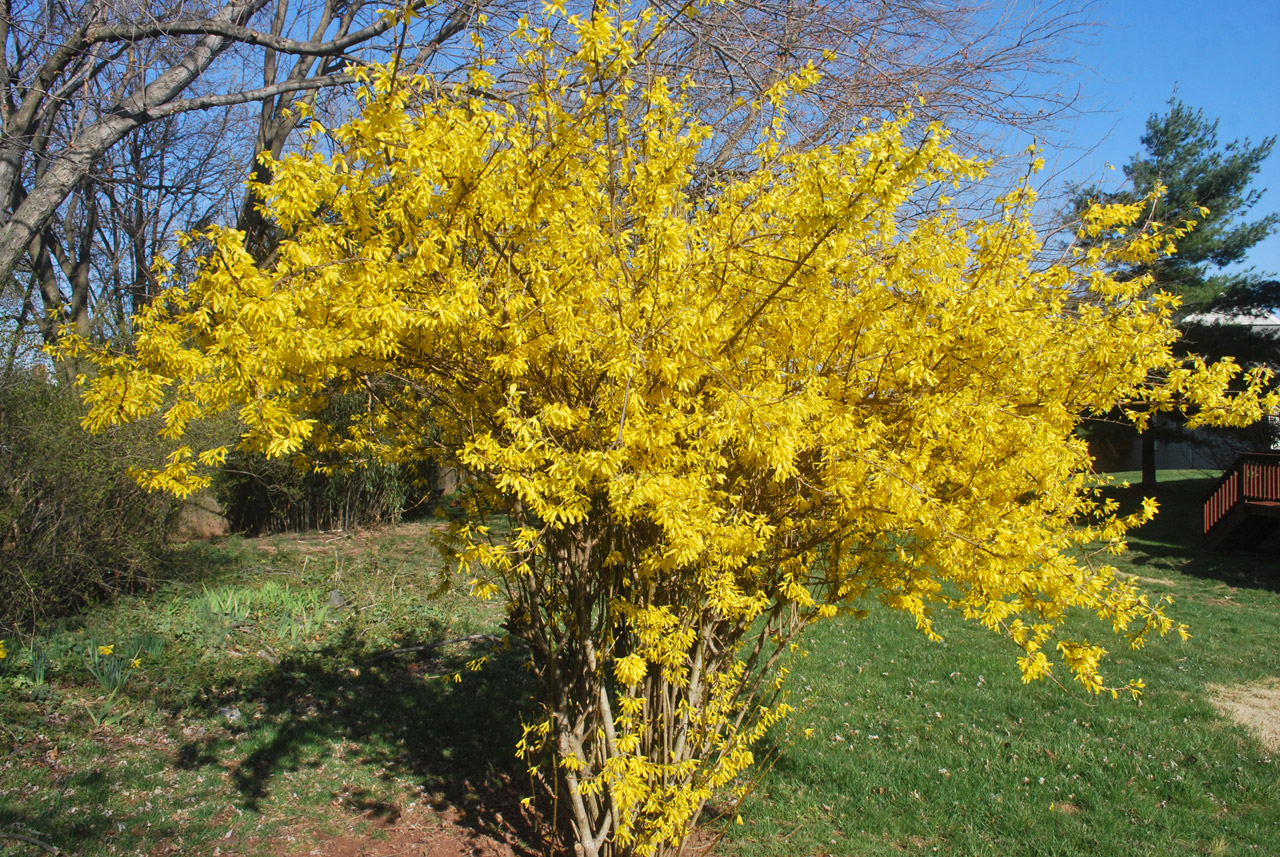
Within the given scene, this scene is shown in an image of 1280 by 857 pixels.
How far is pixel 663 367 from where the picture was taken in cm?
247

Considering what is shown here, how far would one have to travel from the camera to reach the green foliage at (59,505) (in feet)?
17.6

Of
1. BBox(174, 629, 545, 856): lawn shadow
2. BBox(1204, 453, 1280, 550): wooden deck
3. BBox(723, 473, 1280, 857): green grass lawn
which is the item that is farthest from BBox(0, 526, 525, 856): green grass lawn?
BBox(1204, 453, 1280, 550): wooden deck

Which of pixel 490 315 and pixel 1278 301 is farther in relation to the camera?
pixel 1278 301

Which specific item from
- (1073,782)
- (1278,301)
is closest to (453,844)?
(1073,782)

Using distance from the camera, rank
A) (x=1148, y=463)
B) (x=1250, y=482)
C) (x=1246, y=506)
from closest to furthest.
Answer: (x=1246, y=506) → (x=1250, y=482) → (x=1148, y=463)

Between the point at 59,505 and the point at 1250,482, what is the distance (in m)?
15.4

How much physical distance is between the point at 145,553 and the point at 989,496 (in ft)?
22.7

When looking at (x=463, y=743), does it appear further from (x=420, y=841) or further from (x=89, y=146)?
(x=89, y=146)

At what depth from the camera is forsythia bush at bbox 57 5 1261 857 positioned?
7.90 ft

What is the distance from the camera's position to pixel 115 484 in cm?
634

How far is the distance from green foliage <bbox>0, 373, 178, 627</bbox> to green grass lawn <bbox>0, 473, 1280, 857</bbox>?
0.96 ft

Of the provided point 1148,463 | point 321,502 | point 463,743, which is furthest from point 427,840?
point 1148,463

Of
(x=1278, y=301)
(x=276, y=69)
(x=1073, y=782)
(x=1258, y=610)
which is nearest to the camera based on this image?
(x=1073, y=782)

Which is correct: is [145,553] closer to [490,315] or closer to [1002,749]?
[490,315]
